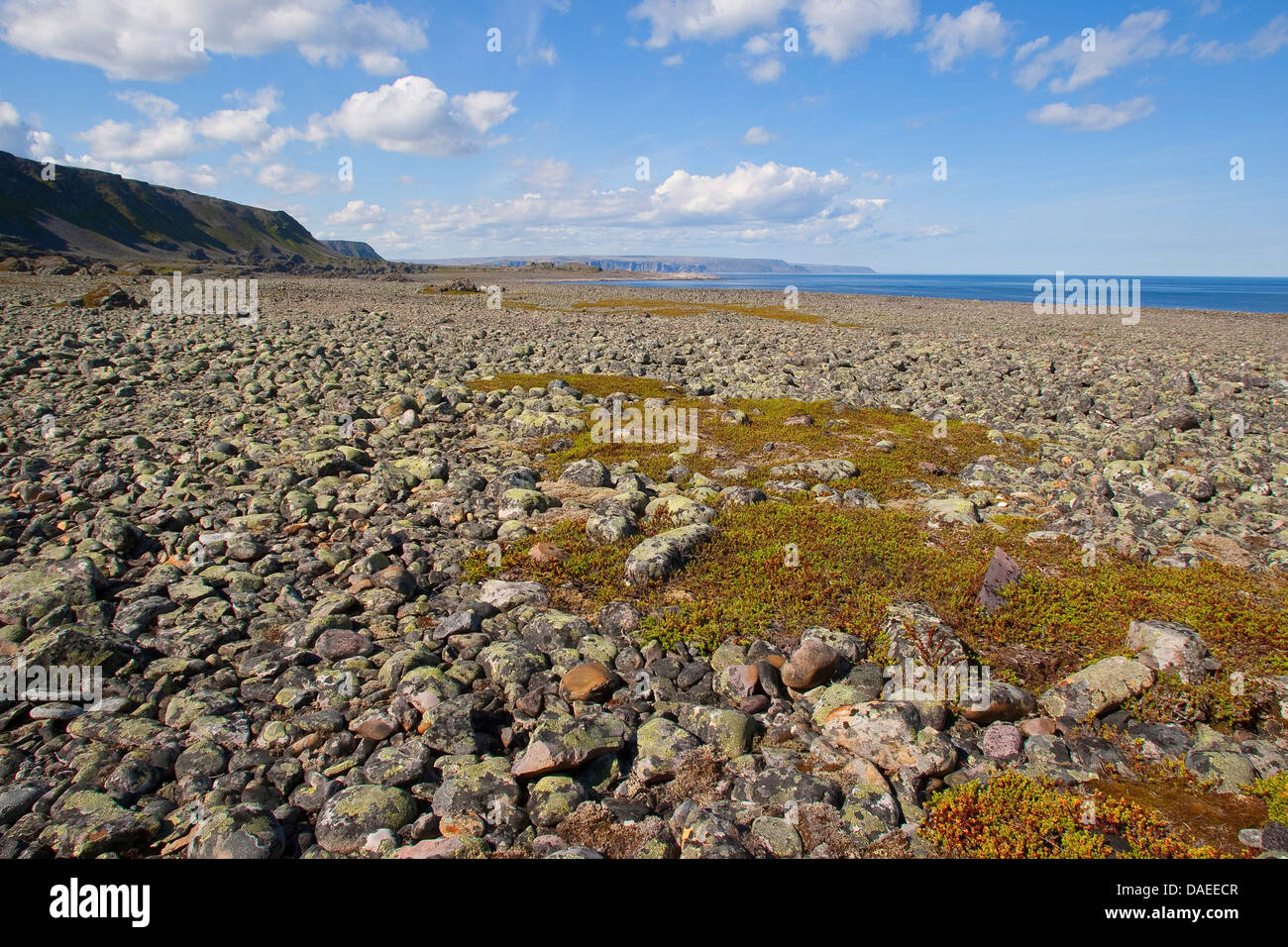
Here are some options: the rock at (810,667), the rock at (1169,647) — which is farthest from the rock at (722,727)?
the rock at (1169,647)

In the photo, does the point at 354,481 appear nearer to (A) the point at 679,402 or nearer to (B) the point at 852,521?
(B) the point at 852,521

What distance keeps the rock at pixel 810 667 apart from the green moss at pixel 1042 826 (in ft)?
6.20

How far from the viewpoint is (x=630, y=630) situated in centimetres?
894

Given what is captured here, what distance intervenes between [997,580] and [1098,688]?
7.25 ft

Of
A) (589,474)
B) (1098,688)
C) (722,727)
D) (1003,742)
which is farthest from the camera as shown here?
(589,474)

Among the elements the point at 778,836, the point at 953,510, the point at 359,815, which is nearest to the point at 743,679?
the point at 778,836

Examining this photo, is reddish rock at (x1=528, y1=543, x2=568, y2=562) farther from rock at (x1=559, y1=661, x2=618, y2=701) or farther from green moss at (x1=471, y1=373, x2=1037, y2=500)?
green moss at (x1=471, y1=373, x2=1037, y2=500)

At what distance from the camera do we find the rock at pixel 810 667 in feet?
25.3

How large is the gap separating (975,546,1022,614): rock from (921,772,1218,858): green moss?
340 centimetres

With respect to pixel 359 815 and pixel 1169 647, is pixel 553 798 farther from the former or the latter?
pixel 1169 647

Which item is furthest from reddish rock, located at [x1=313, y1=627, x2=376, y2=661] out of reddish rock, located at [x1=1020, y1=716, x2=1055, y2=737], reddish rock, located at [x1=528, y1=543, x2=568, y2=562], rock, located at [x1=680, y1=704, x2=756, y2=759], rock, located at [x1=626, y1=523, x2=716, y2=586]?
reddish rock, located at [x1=1020, y1=716, x2=1055, y2=737]

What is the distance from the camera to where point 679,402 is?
2272cm

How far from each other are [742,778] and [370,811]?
11.0ft

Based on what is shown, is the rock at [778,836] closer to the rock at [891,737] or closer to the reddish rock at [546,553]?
the rock at [891,737]
